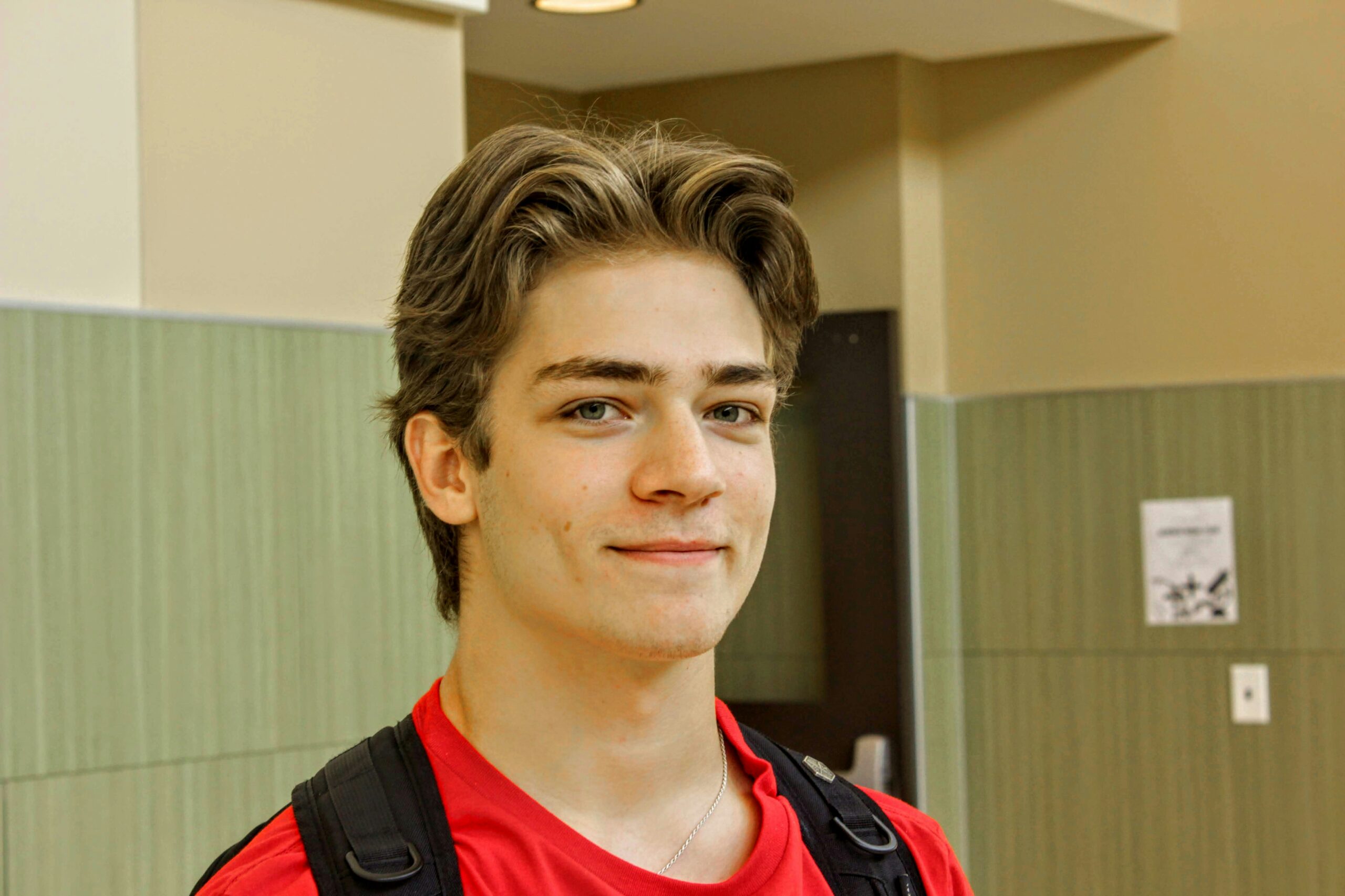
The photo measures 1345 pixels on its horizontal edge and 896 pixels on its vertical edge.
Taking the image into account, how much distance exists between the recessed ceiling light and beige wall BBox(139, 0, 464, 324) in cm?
60

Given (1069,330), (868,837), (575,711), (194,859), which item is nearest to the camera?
(575,711)

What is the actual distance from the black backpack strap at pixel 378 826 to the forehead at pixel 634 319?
0.30 m

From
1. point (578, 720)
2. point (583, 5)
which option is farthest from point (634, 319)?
point (583, 5)

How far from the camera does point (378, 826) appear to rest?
119 cm

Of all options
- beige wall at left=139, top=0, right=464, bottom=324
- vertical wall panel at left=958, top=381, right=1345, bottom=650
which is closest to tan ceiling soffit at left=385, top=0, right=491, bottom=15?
beige wall at left=139, top=0, right=464, bottom=324

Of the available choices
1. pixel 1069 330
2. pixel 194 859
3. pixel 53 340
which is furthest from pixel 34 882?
pixel 1069 330

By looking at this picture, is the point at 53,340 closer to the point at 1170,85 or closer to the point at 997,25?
the point at 997,25

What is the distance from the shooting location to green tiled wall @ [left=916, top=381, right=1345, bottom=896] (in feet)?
12.1

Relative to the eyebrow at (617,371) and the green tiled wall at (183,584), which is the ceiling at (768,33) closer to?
the green tiled wall at (183,584)

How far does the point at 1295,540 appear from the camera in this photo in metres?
3.70

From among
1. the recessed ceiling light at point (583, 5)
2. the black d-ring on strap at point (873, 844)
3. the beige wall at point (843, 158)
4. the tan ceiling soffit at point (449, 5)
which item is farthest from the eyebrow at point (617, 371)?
the beige wall at point (843, 158)

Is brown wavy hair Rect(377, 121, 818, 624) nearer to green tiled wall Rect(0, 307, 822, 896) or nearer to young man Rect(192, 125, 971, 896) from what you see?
young man Rect(192, 125, 971, 896)

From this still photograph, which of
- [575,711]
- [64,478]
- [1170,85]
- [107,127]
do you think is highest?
[1170,85]

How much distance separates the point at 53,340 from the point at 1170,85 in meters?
2.56
